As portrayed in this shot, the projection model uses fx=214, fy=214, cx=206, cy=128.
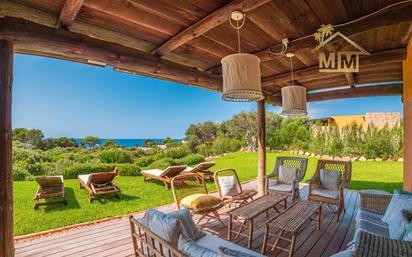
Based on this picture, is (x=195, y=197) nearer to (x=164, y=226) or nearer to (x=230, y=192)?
(x=230, y=192)

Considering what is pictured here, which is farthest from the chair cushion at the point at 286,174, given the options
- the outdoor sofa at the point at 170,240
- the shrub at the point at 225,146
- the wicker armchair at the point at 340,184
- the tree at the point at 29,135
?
the tree at the point at 29,135

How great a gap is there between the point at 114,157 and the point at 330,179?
32.6 ft

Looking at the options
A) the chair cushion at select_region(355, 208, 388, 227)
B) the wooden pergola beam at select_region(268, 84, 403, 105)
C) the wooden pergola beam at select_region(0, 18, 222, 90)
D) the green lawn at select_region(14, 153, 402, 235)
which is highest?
the wooden pergola beam at select_region(0, 18, 222, 90)

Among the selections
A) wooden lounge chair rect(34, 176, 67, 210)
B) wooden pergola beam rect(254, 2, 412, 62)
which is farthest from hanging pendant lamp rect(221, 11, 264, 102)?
wooden lounge chair rect(34, 176, 67, 210)

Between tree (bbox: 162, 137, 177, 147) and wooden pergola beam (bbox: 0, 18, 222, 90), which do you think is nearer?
wooden pergola beam (bbox: 0, 18, 222, 90)

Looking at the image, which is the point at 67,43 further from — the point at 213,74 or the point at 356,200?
the point at 356,200

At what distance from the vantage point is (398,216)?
7.34 ft

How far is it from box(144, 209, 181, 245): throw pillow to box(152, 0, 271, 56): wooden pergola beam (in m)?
2.00

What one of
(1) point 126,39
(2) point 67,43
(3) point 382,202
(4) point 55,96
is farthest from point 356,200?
(4) point 55,96

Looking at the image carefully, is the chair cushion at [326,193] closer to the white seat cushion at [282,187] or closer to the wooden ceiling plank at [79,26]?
the white seat cushion at [282,187]

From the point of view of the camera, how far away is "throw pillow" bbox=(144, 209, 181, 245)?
4.93 ft

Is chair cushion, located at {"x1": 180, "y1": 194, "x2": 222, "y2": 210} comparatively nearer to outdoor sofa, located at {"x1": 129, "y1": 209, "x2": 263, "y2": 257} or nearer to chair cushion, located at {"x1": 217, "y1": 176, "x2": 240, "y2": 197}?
chair cushion, located at {"x1": 217, "y1": 176, "x2": 240, "y2": 197}

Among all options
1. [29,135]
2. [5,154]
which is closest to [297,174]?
[5,154]

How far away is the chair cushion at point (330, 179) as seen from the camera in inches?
177
